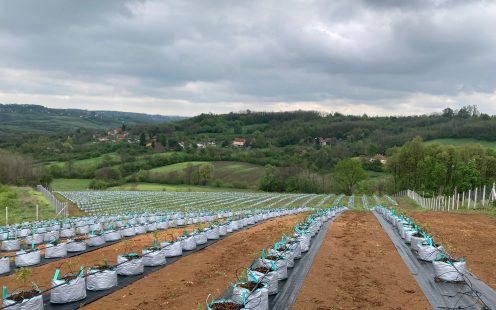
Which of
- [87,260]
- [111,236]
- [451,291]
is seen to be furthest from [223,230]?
[451,291]

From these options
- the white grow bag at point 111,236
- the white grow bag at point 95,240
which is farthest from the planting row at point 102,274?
the white grow bag at point 111,236

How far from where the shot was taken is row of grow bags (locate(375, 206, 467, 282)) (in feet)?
42.9

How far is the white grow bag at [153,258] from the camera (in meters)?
15.9

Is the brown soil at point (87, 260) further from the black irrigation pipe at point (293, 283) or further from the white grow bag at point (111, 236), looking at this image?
the black irrigation pipe at point (293, 283)

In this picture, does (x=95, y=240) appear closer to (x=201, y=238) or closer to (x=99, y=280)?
(x=201, y=238)

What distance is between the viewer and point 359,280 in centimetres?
1348

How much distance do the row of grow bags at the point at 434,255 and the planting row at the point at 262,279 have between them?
474 centimetres

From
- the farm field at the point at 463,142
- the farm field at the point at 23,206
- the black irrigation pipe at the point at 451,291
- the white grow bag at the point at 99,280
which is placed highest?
the farm field at the point at 463,142

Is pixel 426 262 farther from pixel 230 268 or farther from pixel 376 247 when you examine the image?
pixel 230 268

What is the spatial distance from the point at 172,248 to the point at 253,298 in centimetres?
876

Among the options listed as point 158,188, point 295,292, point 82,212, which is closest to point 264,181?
point 158,188

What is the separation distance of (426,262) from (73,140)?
505 feet

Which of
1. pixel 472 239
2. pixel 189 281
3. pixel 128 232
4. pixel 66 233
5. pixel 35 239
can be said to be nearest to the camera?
pixel 189 281

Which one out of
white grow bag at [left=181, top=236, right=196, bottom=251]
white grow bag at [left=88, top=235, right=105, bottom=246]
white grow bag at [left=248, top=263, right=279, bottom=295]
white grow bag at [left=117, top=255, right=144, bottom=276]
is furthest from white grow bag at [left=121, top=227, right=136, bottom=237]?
white grow bag at [left=248, top=263, right=279, bottom=295]
